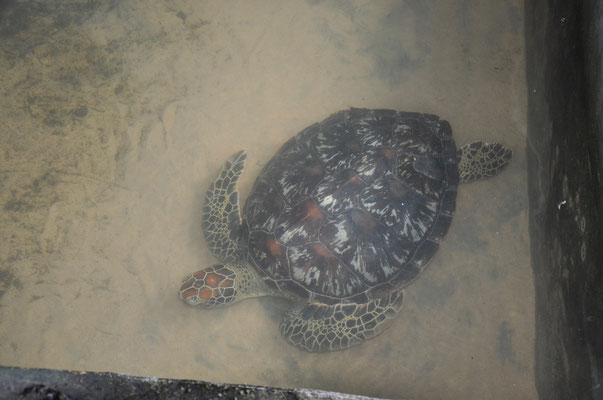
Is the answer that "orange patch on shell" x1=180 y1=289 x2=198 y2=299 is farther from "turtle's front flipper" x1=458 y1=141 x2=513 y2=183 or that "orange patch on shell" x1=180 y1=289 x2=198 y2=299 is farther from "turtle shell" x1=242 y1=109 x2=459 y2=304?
"turtle's front flipper" x1=458 y1=141 x2=513 y2=183

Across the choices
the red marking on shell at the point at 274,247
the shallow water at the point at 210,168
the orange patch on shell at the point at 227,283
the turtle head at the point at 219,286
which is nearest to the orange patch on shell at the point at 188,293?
the turtle head at the point at 219,286

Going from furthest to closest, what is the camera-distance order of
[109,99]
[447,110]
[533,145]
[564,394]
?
[109,99]
[447,110]
[533,145]
[564,394]

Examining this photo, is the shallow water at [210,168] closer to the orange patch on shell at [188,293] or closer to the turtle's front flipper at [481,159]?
the turtle's front flipper at [481,159]

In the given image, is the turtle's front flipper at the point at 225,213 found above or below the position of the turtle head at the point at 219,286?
above

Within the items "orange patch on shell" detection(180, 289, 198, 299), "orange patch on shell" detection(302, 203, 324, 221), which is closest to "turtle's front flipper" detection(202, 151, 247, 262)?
"orange patch on shell" detection(180, 289, 198, 299)

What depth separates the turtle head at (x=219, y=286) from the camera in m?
3.04

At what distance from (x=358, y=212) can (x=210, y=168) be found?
162 centimetres

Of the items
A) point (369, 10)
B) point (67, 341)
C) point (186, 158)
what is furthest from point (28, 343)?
point (369, 10)

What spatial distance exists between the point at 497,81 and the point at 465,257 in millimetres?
1750

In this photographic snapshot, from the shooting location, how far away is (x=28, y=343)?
3.11 metres

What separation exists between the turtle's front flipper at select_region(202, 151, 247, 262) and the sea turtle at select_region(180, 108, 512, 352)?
161 millimetres

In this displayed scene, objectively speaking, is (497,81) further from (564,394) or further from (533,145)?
(564,394)

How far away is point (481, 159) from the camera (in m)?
3.28

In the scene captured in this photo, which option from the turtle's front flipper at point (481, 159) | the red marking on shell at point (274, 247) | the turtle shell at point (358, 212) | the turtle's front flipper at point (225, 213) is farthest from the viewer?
the turtle's front flipper at point (225, 213)
